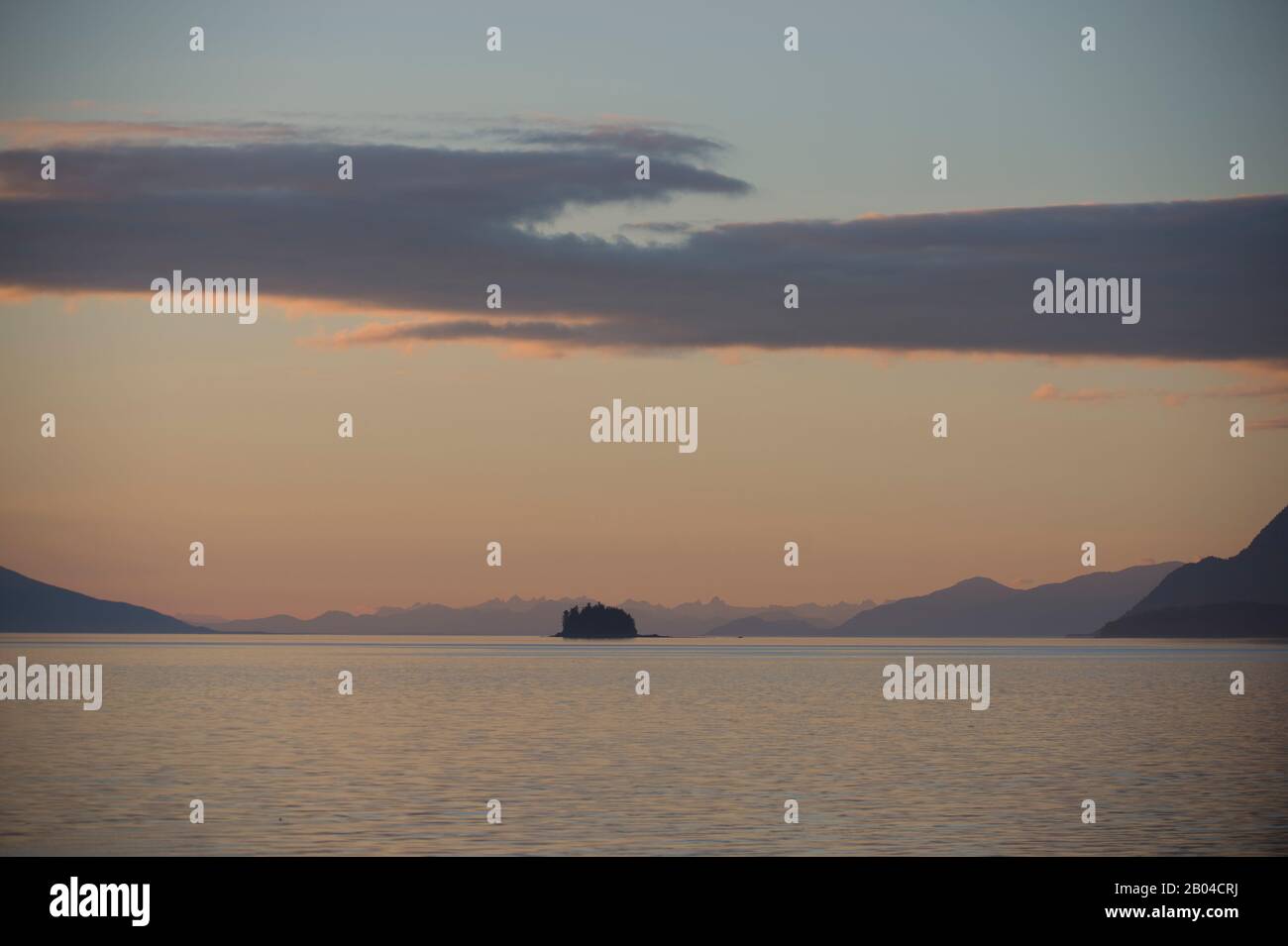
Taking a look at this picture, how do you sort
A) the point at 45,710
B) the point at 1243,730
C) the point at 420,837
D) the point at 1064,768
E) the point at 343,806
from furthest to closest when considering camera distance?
the point at 45,710, the point at 1243,730, the point at 1064,768, the point at 343,806, the point at 420,837

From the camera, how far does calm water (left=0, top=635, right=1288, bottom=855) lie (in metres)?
48.5

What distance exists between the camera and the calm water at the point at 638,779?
1908 inches

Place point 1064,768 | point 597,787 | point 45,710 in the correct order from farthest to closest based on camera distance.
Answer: point 45,710 → point 1064,768 → point 597,787

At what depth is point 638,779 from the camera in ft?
215

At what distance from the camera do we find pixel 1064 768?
7206 centimetres

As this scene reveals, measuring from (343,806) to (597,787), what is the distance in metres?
11.3

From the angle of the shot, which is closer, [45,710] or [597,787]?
[597,787]
